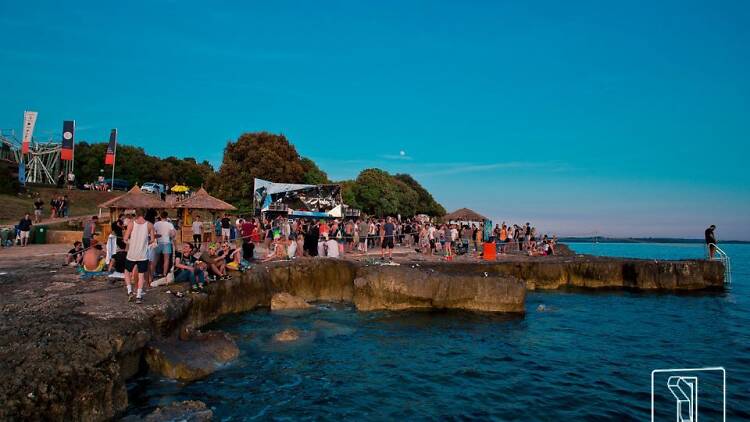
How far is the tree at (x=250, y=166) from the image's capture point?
145ft

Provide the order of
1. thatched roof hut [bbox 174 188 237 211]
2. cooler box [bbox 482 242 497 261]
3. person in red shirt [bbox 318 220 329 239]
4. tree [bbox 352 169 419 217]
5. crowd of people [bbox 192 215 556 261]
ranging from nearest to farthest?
crowd of people [bbox 192 215 556 261] → person in red shirt [bbox 318 220 329 239] → thatched roof hut [bbox 174 188 237 211] → cooler box [bbox 482 242 497 261] → tree [bbox 352 169 419 217]

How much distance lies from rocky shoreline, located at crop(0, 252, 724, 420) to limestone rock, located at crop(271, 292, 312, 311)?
0.64 m

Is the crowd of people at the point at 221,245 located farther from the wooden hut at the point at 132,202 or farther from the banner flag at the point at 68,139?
the banner flag at the point at 68,139

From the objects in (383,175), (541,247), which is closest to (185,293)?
(541,247)

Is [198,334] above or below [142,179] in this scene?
below

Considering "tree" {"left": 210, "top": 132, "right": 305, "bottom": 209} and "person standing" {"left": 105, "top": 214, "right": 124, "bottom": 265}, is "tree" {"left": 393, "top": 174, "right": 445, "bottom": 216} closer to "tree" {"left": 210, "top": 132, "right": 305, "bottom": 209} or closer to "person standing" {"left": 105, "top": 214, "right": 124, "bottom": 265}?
"tree" {"left": 210, "top": 132, "right": 305, "bottom": 209}

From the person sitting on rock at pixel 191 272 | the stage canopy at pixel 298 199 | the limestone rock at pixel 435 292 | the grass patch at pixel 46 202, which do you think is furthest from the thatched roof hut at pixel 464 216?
the grass patch at pixel 46 202

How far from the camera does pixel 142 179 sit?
226ft

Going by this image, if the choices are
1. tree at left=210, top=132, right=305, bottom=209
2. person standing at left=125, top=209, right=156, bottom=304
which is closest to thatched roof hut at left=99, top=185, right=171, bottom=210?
person standing at left=125, top=209, right=156, bottom=304

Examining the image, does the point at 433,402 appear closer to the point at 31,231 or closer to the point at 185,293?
the point at 185,293

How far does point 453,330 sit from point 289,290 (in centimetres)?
708

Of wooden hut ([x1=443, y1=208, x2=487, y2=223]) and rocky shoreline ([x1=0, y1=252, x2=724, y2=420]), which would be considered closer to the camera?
rocky shoreline ([x1=0, y1=252, x2=724, y2=420])

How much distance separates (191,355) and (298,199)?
24536 millimetres

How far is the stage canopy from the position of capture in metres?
32.9
